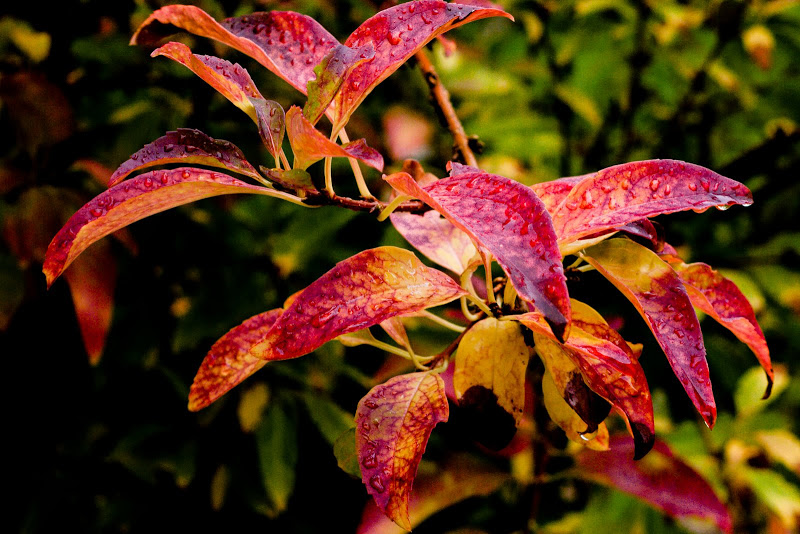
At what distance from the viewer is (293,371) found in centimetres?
119

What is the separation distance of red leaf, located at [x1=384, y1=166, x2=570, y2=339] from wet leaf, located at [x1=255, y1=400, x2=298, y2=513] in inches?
33.2

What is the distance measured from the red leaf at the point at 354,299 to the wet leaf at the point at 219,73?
152 millimetres

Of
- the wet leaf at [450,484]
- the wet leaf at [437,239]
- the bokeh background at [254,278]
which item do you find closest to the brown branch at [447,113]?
the wet leaf at [437,239]

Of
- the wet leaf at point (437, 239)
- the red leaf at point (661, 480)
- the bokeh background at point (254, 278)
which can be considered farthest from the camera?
the bokeh background at point (254, 278)

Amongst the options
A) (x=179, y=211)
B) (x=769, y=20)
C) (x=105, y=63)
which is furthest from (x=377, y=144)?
(x=769, y=20)

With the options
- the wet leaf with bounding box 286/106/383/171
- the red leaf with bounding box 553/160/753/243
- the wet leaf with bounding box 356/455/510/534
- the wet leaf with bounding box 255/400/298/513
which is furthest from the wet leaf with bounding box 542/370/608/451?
the wet leaf with bounding box 255/400/298/513

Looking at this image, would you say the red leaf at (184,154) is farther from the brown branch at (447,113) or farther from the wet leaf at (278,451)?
the wet leaf at (278,451)

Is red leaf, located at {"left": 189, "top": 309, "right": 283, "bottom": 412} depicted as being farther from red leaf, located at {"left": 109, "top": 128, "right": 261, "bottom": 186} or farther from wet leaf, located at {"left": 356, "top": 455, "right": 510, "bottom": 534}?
wet leaf, located at {"left": 356, "top": 455, "right": 510, "bottom": 534}

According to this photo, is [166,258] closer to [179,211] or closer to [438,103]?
[179,211]

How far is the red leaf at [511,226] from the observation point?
307 millimetres

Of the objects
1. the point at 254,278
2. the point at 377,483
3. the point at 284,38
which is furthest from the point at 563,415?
the point at 254,278

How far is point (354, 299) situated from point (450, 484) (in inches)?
21.6

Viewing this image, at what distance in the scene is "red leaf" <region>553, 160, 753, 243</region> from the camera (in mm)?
396

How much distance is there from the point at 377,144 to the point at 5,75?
26.9 inches
